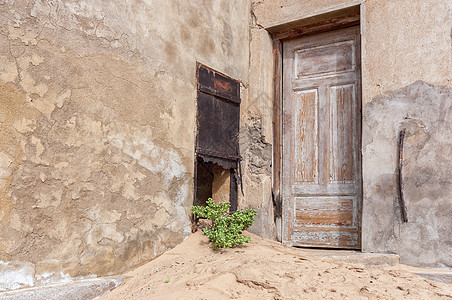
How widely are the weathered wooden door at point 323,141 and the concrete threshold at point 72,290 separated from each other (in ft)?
7.67

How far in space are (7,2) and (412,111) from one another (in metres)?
3.43

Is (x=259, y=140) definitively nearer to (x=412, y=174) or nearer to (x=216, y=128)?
(x=216, y=128)

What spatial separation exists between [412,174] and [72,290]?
9.91 ft

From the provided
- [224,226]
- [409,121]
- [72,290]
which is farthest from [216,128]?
[72,290]

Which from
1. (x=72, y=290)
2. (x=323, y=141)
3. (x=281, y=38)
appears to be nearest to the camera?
(x=72, y=290)

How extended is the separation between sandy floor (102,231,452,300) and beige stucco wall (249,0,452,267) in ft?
2.30

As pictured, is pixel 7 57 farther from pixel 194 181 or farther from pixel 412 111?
pixel 412 111

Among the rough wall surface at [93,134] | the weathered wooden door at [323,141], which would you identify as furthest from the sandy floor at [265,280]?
the weathered wooden door at [323,141]

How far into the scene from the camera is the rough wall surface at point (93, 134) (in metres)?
2.45

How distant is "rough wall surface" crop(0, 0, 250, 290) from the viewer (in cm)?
245

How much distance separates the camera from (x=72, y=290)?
2514 millimetres

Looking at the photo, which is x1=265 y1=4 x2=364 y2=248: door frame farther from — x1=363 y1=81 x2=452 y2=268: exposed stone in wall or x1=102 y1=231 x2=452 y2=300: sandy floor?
x1=102 y1=231 x2=452 y2=300: sandy floor

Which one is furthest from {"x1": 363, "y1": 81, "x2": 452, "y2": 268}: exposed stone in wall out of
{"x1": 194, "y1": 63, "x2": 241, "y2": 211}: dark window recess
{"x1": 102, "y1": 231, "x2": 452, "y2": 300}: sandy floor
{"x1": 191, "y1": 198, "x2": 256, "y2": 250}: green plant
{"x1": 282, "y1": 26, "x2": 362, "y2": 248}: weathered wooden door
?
{"x1": 194, "y1": 63, "x2": 241, "y2": 211}: dark window recess

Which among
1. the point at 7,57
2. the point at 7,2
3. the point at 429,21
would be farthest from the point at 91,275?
the point at 429,21
